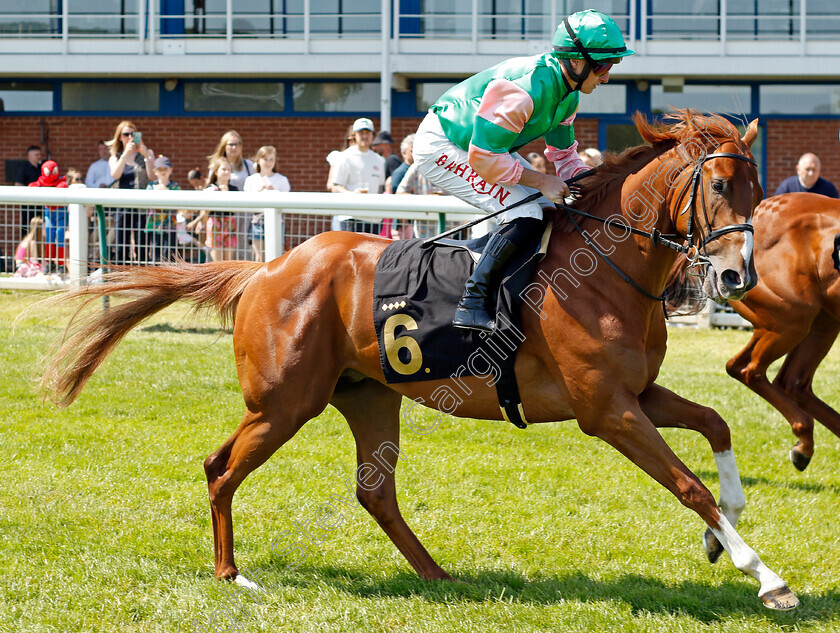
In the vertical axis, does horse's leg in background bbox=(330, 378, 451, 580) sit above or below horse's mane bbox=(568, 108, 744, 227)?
below

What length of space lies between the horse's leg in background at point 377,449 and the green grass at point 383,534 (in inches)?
8.6

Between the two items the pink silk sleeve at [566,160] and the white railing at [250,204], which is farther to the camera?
the white railing at [250,204]

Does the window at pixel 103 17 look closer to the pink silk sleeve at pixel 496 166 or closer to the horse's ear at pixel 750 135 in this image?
the pink silk sleeve at pixel 496 166

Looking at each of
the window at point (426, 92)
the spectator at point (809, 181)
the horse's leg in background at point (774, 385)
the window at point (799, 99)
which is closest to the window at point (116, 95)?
the window at point (426, 92)

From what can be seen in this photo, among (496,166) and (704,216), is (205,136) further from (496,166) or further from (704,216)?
(704,216)

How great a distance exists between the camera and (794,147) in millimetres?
17906

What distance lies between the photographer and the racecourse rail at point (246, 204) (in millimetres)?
8656

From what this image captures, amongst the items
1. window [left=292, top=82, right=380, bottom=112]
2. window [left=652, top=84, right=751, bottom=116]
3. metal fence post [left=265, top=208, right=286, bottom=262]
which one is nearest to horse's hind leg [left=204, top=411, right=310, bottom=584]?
metal fence post [left=265, top=208, right=286, bottom=262]

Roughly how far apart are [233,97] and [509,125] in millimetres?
15351

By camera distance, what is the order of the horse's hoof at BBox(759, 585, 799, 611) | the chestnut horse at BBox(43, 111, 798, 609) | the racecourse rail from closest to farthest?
the horse's hoof at BBox(759, 585, 799, 611) < the chestnut horse at BBox(43, 111, 798, 609) < the racecourse rail

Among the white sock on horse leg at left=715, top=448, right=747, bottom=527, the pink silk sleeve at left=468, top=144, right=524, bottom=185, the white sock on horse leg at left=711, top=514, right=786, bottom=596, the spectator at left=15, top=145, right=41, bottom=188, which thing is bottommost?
the white sock on horse leg at left=711, top=514, right=786, bottom=596

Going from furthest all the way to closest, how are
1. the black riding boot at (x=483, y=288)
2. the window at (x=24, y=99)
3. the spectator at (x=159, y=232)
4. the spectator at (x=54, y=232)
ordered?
the window at (x=24, y=99) < the spectator at (x=54, y=232) < the spectator at (x=159, y=232) < the black riding boot at (x=483, y=288)

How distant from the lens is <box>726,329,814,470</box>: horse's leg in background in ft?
19.6

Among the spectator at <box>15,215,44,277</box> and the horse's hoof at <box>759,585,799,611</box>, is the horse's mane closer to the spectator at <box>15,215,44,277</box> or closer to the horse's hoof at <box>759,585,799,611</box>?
the horse's hoof at <box>759,585,799,611</box>
